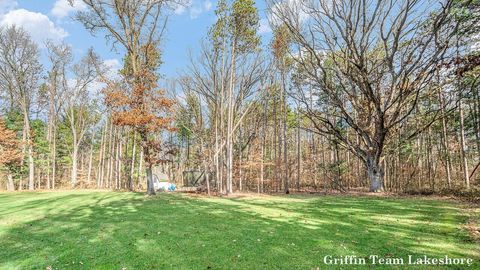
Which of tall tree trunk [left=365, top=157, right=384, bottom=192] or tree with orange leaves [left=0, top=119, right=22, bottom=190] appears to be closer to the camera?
tall tree trunk [left=365, top=157, right=384, bottom=192]

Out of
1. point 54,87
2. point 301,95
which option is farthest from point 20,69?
point 301,95

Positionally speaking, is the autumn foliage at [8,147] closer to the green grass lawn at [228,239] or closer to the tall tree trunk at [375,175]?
the green grass lawn at [228,239]

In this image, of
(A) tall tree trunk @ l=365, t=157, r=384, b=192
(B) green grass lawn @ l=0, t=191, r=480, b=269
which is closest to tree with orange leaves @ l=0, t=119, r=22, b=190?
(B) green grass lawn @ l=0, t=191, r=480, b=269

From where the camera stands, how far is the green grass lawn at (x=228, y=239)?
156 inches

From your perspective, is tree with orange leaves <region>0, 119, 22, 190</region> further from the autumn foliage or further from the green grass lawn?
the green grass lawn

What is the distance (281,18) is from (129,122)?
29.9 ft

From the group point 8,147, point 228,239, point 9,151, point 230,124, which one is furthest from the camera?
point 8,147

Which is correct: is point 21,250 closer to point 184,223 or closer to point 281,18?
point 184,223

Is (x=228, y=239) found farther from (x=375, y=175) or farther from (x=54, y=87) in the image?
(x=54, y=87)

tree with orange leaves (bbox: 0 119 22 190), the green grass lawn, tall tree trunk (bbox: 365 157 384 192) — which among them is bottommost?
the green grass lawn

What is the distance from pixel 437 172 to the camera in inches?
723

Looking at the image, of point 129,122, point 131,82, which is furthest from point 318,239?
point 131,82

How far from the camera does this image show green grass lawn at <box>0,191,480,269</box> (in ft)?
13.0

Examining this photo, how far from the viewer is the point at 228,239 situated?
4.99 m
